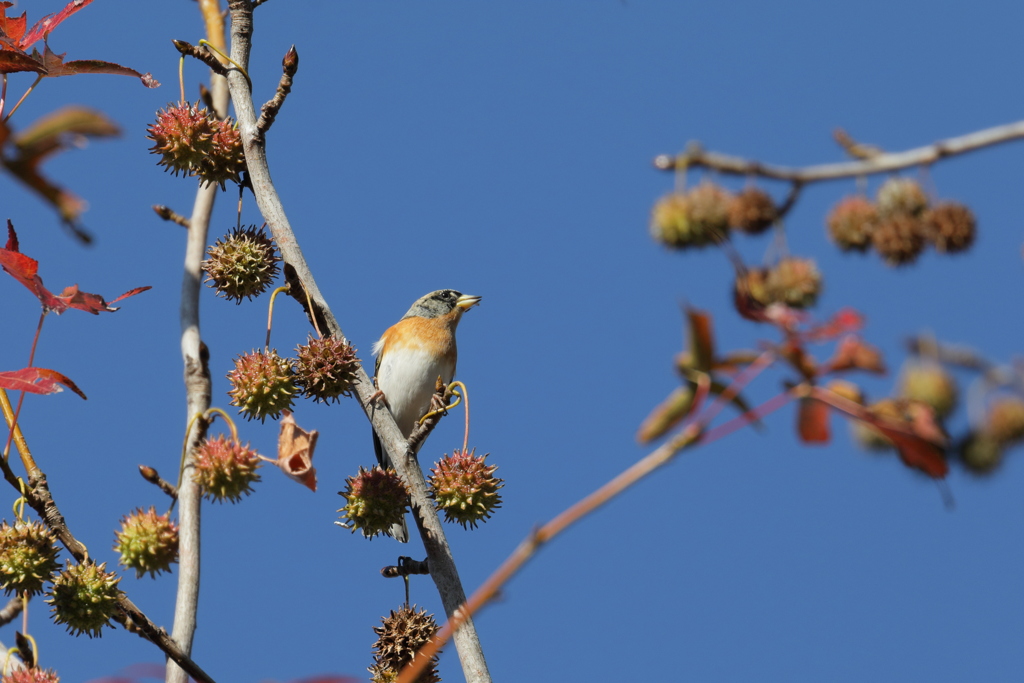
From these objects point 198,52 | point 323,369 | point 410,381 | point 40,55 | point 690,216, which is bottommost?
point 690,216

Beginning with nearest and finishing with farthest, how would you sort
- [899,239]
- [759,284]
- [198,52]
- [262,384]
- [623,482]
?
[623,482] → [759,284] → [899,239] → [262,384] → [198,52]

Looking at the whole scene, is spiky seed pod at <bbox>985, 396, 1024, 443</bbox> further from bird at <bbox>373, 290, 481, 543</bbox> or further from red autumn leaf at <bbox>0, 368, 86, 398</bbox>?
bird at <bbox>373, 290, 481, 543</bbox>

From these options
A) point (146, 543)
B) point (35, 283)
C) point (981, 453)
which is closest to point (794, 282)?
point (981, 453)

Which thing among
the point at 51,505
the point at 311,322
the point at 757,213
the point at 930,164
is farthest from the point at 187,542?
the point at 930,164

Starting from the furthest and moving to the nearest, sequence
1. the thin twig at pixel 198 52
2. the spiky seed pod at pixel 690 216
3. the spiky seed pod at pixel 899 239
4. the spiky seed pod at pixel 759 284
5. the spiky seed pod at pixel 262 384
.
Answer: the thin twig at pixel 198 52 → the spiky seed pod at pixel 262 384 → the spiky seed pod at pixel 690 216 → the spiky seed pod at pixel 899 239 → the spiky seed pod at pixel 759 284

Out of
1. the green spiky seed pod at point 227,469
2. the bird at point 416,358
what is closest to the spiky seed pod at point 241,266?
the green spiky seed pod at point 227,469

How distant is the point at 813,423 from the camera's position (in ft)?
5.21

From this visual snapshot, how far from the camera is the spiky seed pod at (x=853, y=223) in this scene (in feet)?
8.81

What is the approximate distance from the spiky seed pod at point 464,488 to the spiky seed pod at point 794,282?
63.2 inches

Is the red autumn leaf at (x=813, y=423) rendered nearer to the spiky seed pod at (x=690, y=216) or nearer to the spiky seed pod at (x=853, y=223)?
the spiky seed pod at (x=690, y=216)

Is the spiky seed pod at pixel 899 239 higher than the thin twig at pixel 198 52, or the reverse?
the thin twig at pixel 198 52

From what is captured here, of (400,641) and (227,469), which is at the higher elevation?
(227,469)

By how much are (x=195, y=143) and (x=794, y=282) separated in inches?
90.0

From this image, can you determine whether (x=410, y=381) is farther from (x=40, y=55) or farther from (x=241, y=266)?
(x=40, y=55)
